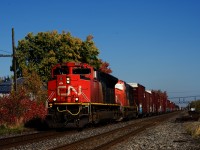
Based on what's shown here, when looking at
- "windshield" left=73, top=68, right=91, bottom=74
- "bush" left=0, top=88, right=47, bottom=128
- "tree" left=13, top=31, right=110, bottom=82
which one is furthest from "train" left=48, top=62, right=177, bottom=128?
"tree" left=13, top=31, right=110, bottom=82

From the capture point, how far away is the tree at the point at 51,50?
56.4 metres

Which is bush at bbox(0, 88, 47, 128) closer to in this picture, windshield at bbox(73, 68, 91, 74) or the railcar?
the railcar

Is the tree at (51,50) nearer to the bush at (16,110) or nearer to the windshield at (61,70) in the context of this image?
the bush at (16,110)

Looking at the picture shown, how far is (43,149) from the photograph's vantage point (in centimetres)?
1373

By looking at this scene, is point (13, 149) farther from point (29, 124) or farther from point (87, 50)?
point (87, 50)

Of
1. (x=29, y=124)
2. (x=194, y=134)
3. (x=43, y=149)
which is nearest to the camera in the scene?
(x=43, y=149)

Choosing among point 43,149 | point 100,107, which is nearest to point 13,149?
point 43,149

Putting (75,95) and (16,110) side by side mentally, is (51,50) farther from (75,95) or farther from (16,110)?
(75,95)

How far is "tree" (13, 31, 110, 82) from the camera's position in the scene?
5638 centimetres

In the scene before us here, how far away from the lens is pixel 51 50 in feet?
186

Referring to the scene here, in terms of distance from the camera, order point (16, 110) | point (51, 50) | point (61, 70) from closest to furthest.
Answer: point (61, 70) → point (16, 110) → point (51, 50)

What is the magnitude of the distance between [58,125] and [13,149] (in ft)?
27.0

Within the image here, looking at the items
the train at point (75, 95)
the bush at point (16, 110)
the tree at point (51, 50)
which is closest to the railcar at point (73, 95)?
the train at point (75, 95)

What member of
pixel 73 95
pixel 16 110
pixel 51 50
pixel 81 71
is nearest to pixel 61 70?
pixel 81 71
